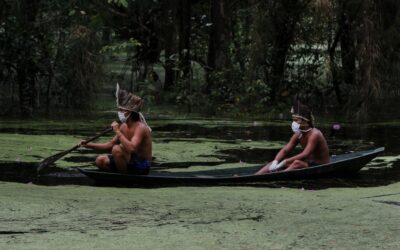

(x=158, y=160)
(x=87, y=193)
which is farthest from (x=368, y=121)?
(x=87, y=193)

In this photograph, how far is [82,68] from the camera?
1524 centimetres

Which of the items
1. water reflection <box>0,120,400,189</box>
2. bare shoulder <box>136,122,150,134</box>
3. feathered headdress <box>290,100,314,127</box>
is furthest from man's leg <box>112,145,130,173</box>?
feathered headdress <box>290,100,314,127</box>

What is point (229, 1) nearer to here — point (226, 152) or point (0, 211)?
point (226, 152)

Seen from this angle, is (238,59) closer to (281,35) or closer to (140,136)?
(281,35)

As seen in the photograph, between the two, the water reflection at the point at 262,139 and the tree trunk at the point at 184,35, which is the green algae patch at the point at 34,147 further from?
the tree trunk at the point at 184,35

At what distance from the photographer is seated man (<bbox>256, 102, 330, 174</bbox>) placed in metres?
7.66

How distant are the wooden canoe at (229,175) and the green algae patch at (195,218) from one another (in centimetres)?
17

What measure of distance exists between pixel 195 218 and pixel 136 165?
194 centimetres

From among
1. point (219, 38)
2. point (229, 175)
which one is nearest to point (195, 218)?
point (229, 175)

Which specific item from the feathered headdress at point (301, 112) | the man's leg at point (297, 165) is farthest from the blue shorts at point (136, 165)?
the feathered headdress at point (301, 112)

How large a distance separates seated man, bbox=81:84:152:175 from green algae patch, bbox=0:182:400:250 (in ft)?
1.22

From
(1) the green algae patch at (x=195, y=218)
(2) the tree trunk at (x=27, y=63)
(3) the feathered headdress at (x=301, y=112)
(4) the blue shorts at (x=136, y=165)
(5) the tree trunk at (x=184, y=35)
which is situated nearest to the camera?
(1) the green algae patch at (x=195, y=218)

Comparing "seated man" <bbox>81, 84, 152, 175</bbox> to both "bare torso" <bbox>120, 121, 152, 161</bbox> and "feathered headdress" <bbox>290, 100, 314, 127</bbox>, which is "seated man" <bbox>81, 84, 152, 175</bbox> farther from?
"feathered headdress" <bbox>290, 100, 314, 127</bbox>

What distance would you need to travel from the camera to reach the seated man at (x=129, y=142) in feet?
23.3
